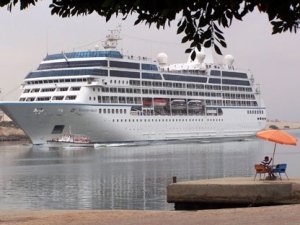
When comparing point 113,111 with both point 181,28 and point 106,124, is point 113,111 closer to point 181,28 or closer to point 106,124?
point 106,124

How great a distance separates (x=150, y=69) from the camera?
85.6 metres

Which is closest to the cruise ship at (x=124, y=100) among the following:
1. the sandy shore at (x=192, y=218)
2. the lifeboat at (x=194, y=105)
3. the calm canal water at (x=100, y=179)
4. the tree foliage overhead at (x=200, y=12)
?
the lifeboat at (x=194, y=105)

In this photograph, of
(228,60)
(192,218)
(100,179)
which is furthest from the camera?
(228,60)

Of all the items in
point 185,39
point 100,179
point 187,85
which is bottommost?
point 100,179

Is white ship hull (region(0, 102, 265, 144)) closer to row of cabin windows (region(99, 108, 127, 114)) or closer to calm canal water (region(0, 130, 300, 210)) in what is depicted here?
row of cabin windows (region(99, 108, 127, 114))

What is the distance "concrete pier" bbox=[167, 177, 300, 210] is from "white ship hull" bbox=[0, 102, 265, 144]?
51.9 m

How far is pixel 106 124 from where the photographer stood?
7669 cm

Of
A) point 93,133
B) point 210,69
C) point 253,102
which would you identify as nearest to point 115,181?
point 93,133

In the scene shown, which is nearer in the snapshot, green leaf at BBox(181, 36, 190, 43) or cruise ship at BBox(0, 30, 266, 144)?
green leaf at BBox(181, 36, 190, 43)

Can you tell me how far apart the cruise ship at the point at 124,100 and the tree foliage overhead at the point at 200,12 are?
6466 centimetres

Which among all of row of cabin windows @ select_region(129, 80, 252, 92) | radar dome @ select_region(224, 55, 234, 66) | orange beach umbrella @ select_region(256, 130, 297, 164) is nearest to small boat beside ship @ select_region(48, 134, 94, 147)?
row of cabin windows @ select_region(129, 80, 252, 92)

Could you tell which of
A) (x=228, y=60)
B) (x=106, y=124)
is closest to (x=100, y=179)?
(x=106, y=124)

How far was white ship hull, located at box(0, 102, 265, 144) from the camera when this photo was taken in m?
72.4

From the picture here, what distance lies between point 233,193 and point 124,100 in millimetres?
60947
